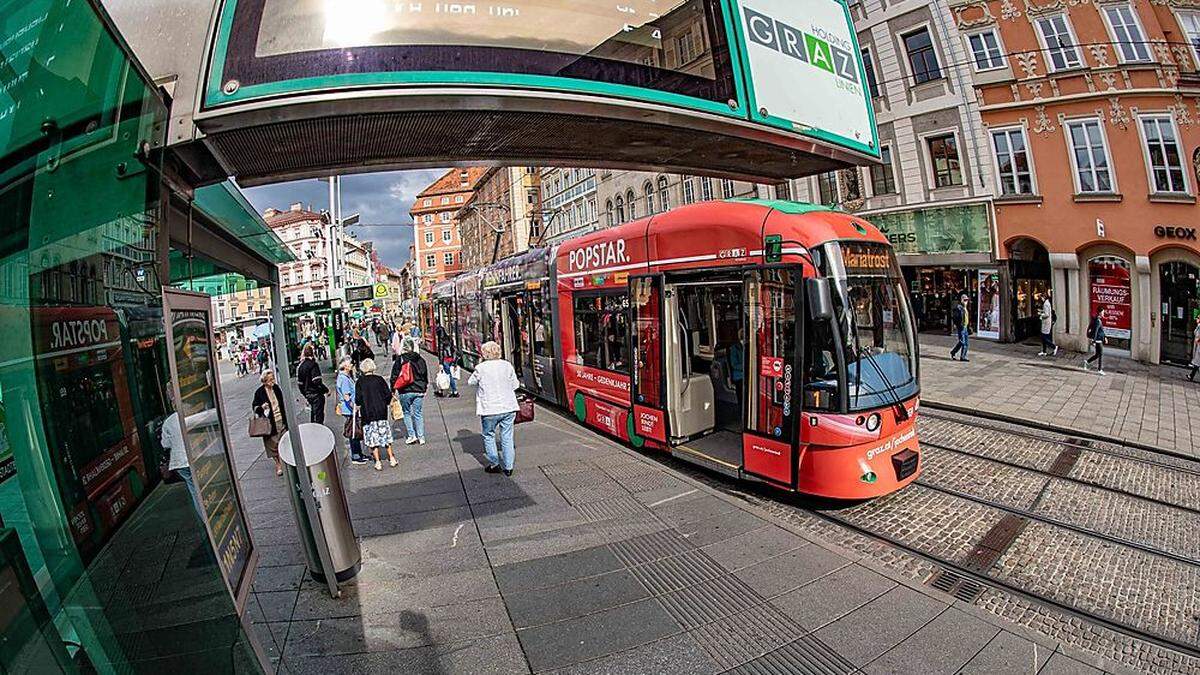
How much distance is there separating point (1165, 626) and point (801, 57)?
488 centimetres

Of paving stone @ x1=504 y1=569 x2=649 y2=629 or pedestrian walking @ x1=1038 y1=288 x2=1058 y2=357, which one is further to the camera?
pedestrian walking @ x1=1038 y1=288 x2=1058 y2=357

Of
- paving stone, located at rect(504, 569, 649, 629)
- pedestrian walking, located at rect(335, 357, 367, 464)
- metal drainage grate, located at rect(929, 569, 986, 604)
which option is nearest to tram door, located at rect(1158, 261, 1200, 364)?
metal drainage grate, located at rect(929, 569, 986, 604)

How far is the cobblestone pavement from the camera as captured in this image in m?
9.44

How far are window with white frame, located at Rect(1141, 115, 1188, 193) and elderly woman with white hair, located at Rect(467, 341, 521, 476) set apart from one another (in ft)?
69.8

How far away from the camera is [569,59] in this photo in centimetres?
248

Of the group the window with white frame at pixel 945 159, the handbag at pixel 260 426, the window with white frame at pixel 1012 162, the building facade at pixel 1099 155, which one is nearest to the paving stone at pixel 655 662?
the handbag at pixel 260 426

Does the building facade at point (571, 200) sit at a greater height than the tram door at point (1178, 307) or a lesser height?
greater

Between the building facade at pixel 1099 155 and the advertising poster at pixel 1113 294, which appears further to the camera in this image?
the advertising poster at pixel 1113 294

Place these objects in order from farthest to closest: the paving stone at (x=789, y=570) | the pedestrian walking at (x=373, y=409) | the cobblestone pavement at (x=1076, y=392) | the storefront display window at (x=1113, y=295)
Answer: the storefront display window at (x=1113, y=295) < the cobblestone pavement at (x=1076, y=392) < the pedestrian walking at (x=373, y=409) < the paving stone at (x=789, y=570)

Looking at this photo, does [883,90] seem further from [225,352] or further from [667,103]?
[225,352]

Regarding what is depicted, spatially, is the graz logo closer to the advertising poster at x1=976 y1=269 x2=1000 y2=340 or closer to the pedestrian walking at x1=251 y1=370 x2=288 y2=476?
the pedestrian walking at x1=251 y1=370 x2=288 y2=476

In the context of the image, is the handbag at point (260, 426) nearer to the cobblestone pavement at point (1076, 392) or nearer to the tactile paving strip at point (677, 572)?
the tactile paving strip at point (677, 572)

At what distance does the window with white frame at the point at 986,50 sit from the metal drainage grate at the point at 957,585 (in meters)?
21.6

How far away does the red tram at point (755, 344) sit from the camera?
5.67 m
